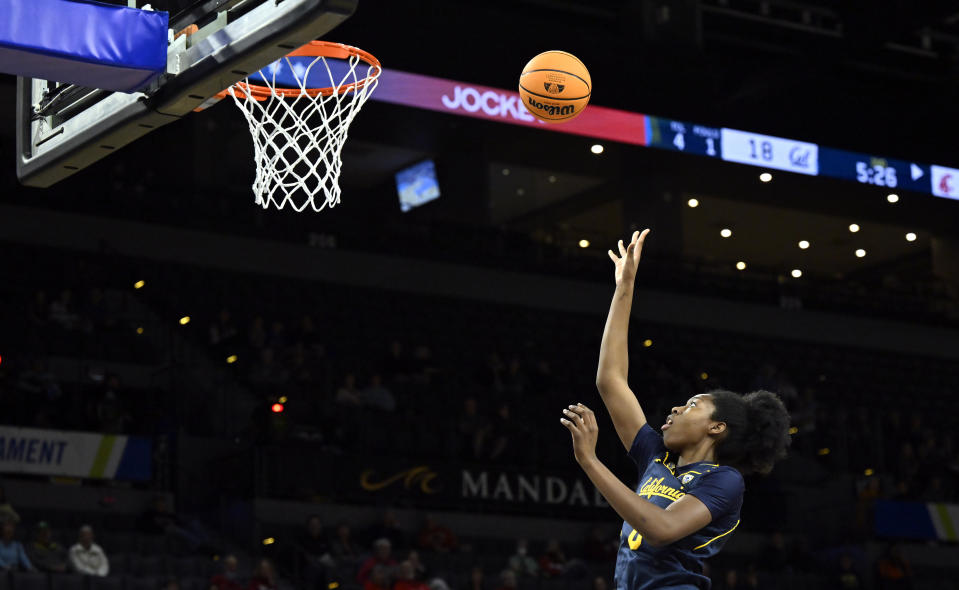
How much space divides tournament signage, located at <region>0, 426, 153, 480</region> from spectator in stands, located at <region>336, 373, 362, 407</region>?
2.39m

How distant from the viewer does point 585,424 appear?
12.2 feet

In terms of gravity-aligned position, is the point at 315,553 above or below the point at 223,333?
below

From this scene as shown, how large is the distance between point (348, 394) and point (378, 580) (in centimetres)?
367

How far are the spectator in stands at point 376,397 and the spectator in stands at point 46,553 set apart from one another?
481 centimetres

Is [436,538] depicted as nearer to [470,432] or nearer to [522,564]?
[522,564]

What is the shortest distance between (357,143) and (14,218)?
6.41 metres

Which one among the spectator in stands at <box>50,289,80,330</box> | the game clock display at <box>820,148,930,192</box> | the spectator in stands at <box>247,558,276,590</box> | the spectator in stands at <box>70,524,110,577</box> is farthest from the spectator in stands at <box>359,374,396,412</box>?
the game clock display at <box>820,148,930,192</box>

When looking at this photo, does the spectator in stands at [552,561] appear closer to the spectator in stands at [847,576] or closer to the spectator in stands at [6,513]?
the spectator in stands at [847,576]

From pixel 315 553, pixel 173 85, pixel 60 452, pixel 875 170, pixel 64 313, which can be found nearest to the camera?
pixel 173 85

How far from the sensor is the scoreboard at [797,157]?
18578mm

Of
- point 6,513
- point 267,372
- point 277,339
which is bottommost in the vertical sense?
point 6,513

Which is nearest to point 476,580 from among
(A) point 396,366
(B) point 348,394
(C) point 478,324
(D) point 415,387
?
(B) point 348,394

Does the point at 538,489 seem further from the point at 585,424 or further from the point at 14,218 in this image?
the point at 585,424

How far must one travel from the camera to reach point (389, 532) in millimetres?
14430
